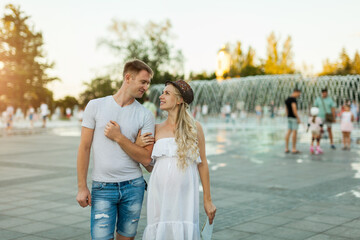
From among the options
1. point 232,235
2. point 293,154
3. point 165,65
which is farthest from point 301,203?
point 165,65

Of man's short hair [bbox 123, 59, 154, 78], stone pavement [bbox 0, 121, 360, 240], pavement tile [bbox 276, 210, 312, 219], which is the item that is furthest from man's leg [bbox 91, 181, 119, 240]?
pavement tile [bbox 276, 210, 312, 219]

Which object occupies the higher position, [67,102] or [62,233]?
[67,102]

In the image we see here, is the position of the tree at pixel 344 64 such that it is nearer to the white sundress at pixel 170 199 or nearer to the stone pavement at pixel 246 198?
the stone pavement at pixel 246 198

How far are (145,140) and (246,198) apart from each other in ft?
12.7

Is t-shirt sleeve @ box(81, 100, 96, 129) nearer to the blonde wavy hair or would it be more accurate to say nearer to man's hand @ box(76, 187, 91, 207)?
man's hand @ box(76, 187, 91, 207)

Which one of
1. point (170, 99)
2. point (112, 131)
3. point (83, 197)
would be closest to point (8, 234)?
point (83, 197)

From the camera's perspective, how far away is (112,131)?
300 cm

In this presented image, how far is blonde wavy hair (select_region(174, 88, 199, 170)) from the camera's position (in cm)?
297

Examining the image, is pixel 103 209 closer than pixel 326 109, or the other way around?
pixel 103 209

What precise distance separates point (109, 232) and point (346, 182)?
5.77 meters

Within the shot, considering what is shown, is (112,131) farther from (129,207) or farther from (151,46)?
(151,46)

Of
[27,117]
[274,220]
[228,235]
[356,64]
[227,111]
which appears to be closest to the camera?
[228,235]

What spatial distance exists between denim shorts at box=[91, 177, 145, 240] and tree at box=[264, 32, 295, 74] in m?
60.1

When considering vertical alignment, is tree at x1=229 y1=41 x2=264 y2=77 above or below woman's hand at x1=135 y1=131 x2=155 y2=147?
above
